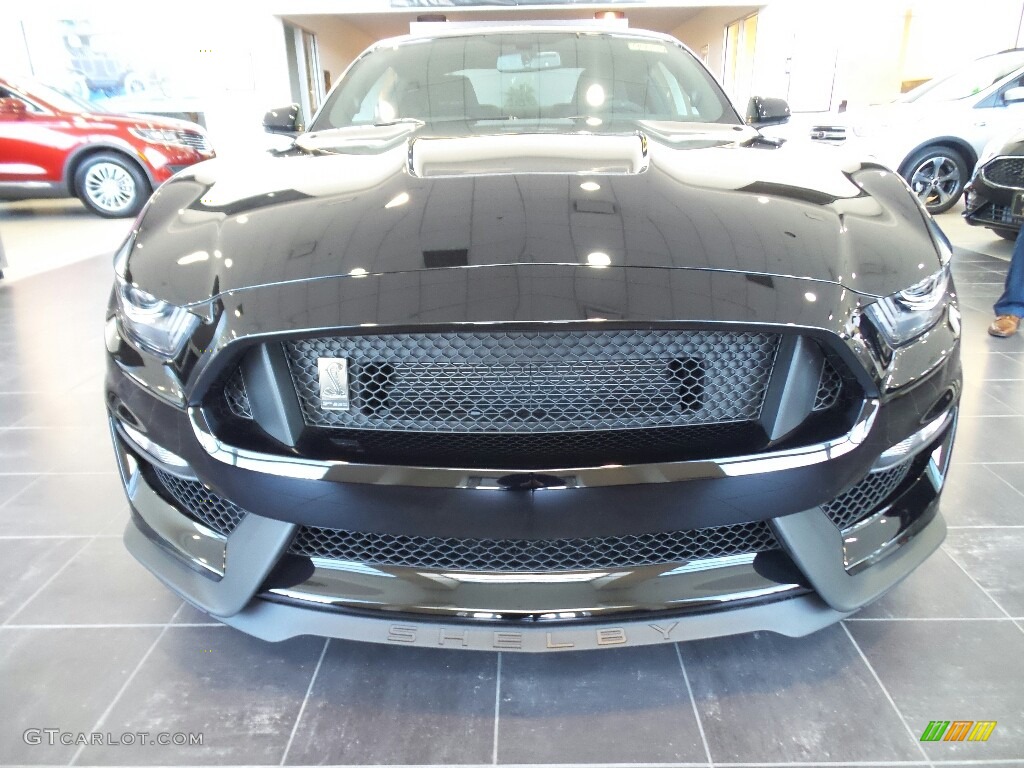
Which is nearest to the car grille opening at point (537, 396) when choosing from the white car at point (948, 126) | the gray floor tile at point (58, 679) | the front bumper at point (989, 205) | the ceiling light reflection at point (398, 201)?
the ceiling light reflection at point (398, 201)

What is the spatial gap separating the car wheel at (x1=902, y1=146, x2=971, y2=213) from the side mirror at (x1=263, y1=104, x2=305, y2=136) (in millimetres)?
5626

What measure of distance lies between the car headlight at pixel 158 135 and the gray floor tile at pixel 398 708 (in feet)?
22.4

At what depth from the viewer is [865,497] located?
118 cm

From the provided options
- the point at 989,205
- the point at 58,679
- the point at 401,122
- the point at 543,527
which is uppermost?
the point at 401,122

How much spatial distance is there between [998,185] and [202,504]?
193 inches

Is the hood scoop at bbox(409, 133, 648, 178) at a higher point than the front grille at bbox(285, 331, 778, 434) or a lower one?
higher

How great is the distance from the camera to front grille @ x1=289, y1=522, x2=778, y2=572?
113cm

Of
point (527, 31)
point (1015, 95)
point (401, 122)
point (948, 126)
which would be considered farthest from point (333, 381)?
point (948, 126)

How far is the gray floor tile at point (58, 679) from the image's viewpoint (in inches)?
47.2

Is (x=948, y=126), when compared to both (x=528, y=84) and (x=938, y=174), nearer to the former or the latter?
(x=938, y=174)

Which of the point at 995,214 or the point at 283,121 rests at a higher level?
the point at 283,121

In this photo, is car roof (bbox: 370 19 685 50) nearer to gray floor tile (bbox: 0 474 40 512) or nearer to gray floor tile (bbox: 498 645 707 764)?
gray floor tile (bbox: 0 474 40 512)

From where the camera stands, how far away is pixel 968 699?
1.25m

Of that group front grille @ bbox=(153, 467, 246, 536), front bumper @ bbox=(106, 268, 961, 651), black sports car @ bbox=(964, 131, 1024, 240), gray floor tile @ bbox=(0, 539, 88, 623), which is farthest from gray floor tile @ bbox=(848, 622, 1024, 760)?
black sports car @ bbox=(964, 131, 1024, 240)
